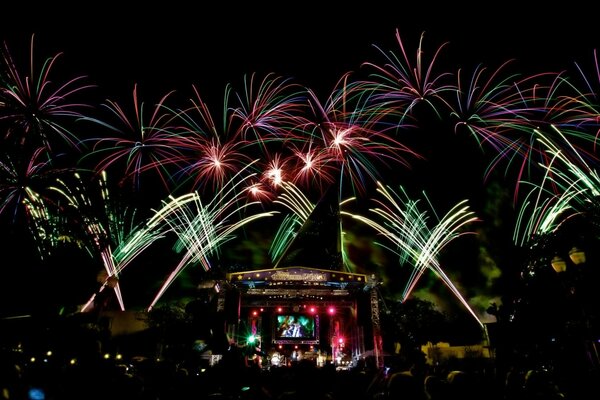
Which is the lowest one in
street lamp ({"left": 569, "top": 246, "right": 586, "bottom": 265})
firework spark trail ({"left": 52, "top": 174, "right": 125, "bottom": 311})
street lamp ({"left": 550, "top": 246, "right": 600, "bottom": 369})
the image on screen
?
the image on screen

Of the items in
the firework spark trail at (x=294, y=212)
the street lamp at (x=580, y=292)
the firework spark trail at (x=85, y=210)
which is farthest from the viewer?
the firework spark trail at (x=294, y=212)

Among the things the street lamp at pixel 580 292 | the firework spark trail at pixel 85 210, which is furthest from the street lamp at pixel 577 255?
the firework spark trail at pixel 85 210

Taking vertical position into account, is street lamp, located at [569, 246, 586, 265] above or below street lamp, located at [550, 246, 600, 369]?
above

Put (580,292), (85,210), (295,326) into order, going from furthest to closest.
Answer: (295,326) → (580,292) → (85,210)

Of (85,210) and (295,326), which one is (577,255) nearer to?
(85,210)

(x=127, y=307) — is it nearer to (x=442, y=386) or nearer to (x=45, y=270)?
(x=45, y=270)

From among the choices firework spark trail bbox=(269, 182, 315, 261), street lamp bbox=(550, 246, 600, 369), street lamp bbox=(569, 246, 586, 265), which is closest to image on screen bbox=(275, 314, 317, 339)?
firework spark trail bbox=(269, 182, 315, 261)

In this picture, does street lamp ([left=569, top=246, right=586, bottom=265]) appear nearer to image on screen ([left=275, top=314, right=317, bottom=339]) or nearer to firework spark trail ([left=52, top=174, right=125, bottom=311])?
firework spark trail ([left=52, top=174, right=125, bottom=311])

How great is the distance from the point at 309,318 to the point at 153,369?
674 inches

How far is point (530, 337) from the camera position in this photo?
7.71 metres

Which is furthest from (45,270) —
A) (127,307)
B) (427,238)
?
(127,307)

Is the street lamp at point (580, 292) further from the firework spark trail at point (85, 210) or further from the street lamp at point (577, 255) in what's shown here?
the firework spark trail at point (85, 210)

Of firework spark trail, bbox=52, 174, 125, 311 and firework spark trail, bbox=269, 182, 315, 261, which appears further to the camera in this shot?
firework spark trail, bbox=269, 182, 315, 261

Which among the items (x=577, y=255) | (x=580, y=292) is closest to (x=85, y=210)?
(x=577, y=255)
